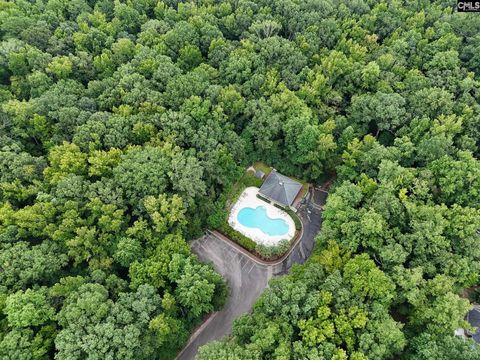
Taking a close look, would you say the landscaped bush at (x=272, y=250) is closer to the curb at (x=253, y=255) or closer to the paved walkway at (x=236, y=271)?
the curb at (x=253, y=255)

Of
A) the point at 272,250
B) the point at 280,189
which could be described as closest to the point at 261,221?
the point at 280,189

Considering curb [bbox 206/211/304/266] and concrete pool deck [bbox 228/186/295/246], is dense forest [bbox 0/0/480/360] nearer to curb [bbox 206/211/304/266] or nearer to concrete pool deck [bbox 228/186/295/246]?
curb [bbox 206/211/304/266]

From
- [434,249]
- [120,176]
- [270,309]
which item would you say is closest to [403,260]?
[434,249]

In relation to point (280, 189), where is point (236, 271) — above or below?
below

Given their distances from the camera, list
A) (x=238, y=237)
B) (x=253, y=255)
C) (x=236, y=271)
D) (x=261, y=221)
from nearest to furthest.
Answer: (x=236, y=271)
(x=253, y=255)
(x=238, y=237)
(x=261, y=221)

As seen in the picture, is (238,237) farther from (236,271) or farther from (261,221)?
(236,271)

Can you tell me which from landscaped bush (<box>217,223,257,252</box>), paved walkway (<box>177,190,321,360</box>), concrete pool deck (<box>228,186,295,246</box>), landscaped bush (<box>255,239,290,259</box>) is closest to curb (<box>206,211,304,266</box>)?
paved walkway (<box>177,190,321,360</box>)
